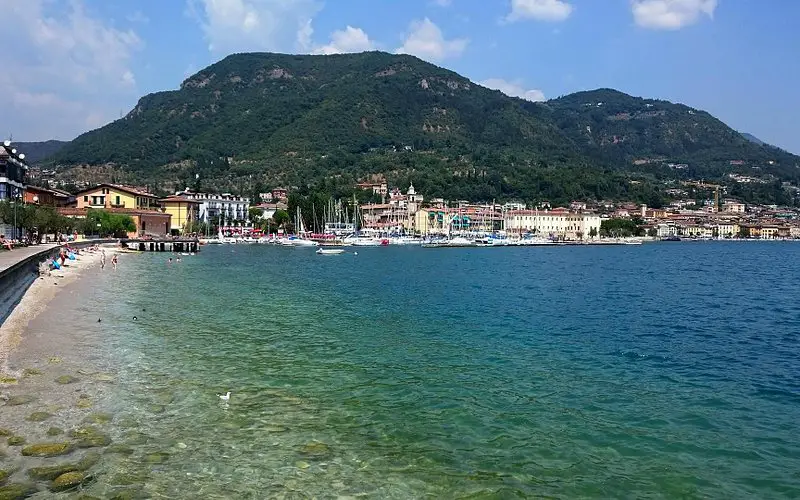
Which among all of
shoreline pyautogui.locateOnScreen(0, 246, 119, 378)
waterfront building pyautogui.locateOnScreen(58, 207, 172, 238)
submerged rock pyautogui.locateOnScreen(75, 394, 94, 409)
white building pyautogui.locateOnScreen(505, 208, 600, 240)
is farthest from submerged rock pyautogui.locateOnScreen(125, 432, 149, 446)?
white building pyautogui.locateOnScreen(505, 208, 600, 240)

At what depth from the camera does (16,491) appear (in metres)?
8.30

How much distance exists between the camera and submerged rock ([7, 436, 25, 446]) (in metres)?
9.92

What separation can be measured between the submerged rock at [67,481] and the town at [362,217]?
7156cm

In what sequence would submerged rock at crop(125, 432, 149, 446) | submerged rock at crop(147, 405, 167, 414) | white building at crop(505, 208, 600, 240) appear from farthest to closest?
1. white building at crop(505, 208, 600, 240)
2. submerged rock at crop(147, 405, 167, 414)
3. submerged rock at crop(125, 432, 149, 446)

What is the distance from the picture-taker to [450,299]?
3288cm

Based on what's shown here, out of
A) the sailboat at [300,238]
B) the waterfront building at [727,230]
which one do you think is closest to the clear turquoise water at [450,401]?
the sailboat at [300,238]

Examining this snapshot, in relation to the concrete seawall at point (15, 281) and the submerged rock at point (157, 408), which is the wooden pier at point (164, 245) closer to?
the concrete seawall at point (15, 281)

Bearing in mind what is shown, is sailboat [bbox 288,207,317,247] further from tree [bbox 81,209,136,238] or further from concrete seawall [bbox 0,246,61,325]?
concrete seawall [bbox 0,246,61,325]

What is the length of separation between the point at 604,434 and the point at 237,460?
6.07m

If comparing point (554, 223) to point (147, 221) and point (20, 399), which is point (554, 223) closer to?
point (147, 221)

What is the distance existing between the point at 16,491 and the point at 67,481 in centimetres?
59

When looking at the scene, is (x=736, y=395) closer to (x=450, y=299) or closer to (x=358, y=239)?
(x=450, y=299)

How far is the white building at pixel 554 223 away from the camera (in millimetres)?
162875

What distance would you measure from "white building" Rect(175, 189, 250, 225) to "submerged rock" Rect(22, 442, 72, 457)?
12163 cm
